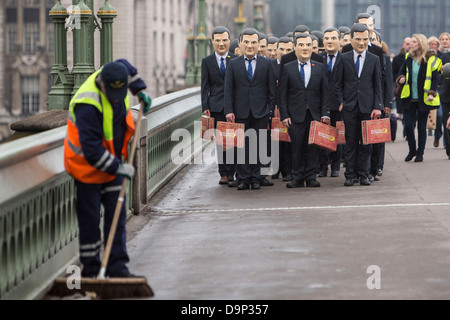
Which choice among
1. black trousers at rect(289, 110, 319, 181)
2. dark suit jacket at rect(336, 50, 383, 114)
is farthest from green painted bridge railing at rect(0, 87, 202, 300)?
dark suit jacket at rect(336, 50, 383, 114)

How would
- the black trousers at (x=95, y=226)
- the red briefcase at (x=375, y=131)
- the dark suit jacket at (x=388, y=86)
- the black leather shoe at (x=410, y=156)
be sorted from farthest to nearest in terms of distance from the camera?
the black leather shoe at (x=410, y=156), the dark suit jacket at (x=388, y=86), the red briefcase at (x=375, y=131), the black trousers at (x=95, y=226)

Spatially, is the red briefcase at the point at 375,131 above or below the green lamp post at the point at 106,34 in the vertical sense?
below

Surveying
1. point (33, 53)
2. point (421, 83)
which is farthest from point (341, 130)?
point (33, 53)

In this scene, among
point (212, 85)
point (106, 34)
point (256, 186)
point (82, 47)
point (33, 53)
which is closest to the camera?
point (82, 47)

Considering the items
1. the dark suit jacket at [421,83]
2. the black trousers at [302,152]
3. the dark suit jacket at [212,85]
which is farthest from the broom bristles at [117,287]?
the dark suit jacket at [421,83]

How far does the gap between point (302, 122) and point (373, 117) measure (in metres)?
0.87

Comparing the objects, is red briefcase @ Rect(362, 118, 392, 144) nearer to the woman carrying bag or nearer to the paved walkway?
the paved walkway

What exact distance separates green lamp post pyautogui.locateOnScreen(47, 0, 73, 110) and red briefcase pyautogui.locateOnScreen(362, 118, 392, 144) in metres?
3.70

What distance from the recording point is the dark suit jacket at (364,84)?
1325 centimetres

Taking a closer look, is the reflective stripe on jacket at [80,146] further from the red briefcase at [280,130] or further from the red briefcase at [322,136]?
the red briefcase at [280,130]

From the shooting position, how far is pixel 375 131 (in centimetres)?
1323

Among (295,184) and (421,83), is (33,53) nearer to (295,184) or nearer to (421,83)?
(421,83)

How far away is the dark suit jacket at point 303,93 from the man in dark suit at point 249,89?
18 centimetres

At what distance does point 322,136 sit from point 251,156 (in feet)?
3.01
